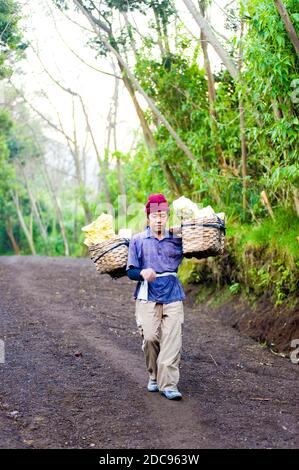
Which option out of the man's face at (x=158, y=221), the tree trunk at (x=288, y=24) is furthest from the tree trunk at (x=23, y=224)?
the man's face at (x=158, y=221)

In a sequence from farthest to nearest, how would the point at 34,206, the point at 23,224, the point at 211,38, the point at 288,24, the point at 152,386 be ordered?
the point at 34,206 → the point at 23,224 → the point at 211,38 → the point at 288,24 → the point at 152,386

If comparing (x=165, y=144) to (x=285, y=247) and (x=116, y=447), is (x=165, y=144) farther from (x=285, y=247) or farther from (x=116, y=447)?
(x=116, y=447)

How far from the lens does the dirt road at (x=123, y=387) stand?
16.2 feet

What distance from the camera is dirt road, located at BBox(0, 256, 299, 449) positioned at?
4.93m

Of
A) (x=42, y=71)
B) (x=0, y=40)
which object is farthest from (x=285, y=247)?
(x=42, y=71)

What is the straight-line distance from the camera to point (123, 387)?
609cm

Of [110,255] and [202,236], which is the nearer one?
[202,236]

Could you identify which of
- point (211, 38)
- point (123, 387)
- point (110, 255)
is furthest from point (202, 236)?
point (211, 38)

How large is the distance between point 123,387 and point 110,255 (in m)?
1.29

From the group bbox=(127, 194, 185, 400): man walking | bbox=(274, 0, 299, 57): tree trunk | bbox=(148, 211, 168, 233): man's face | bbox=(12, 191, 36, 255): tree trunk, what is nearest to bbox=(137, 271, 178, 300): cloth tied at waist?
bbox=(127, 194, 185, 400): man walking

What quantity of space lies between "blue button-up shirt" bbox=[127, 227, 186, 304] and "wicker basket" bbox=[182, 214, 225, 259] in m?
0.17

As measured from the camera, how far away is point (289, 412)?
5668mm

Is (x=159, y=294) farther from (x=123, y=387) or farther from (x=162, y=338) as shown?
(x=123, y=387)

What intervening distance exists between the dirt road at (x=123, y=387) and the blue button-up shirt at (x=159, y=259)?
92cm
